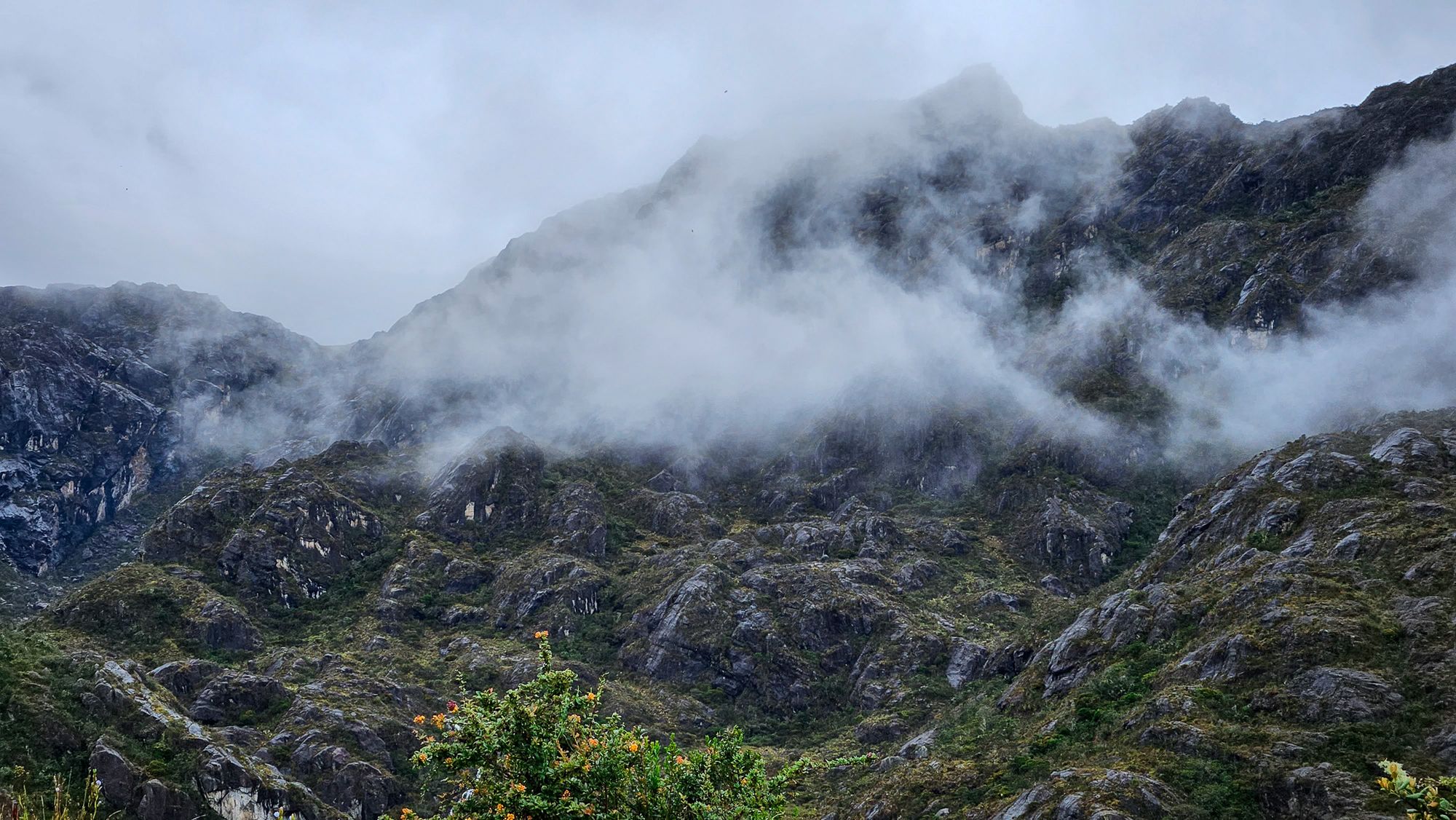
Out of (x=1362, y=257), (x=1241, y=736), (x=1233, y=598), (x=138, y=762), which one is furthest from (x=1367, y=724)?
(x=1362, y=257)

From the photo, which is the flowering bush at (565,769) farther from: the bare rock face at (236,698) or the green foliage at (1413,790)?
the bare rock face at (236,698)

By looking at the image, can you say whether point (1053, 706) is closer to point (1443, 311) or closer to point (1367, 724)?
point (1367, 724)

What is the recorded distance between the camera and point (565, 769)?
30312 millimetres

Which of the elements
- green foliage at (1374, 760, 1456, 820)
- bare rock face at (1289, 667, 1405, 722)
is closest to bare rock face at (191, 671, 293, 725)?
bare rock face at (1289, 667, 1405, 722)

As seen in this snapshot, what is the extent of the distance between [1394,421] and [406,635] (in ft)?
589

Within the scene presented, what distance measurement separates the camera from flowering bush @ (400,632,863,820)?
30.2 meters

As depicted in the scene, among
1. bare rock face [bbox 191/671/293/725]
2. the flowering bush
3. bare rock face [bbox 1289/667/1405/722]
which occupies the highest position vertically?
the flowering bush

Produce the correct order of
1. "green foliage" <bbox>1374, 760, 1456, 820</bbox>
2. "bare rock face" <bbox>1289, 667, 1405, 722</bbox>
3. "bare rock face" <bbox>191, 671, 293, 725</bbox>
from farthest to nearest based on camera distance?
"bare rock face" <bbox>191, 671, 293, 725</bbox>
"bare rock face" <bbox>1289, 667, 1405, 722</bbox>
"green foliage" <bbox>1374, 760, 1456, 820</bbox>

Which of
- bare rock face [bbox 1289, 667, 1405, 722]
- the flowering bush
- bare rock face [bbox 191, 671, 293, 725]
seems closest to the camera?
the flowering bush

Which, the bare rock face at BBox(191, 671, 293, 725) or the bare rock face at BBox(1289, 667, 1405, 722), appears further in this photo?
the bare rock face at BBox(191, 671, 293, 725)

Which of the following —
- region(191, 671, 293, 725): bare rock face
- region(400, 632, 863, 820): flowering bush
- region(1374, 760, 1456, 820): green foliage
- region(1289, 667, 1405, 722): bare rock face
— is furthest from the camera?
region(191, 671, 293, 725): bare rock face

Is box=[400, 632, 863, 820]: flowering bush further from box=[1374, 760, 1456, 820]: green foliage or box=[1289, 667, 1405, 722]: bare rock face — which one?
box=[1289, 667, 1405, 722]: bare rock face

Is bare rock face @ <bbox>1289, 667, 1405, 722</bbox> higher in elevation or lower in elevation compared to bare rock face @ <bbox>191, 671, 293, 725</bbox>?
higher

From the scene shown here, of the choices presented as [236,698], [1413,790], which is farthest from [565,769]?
[236,698]
